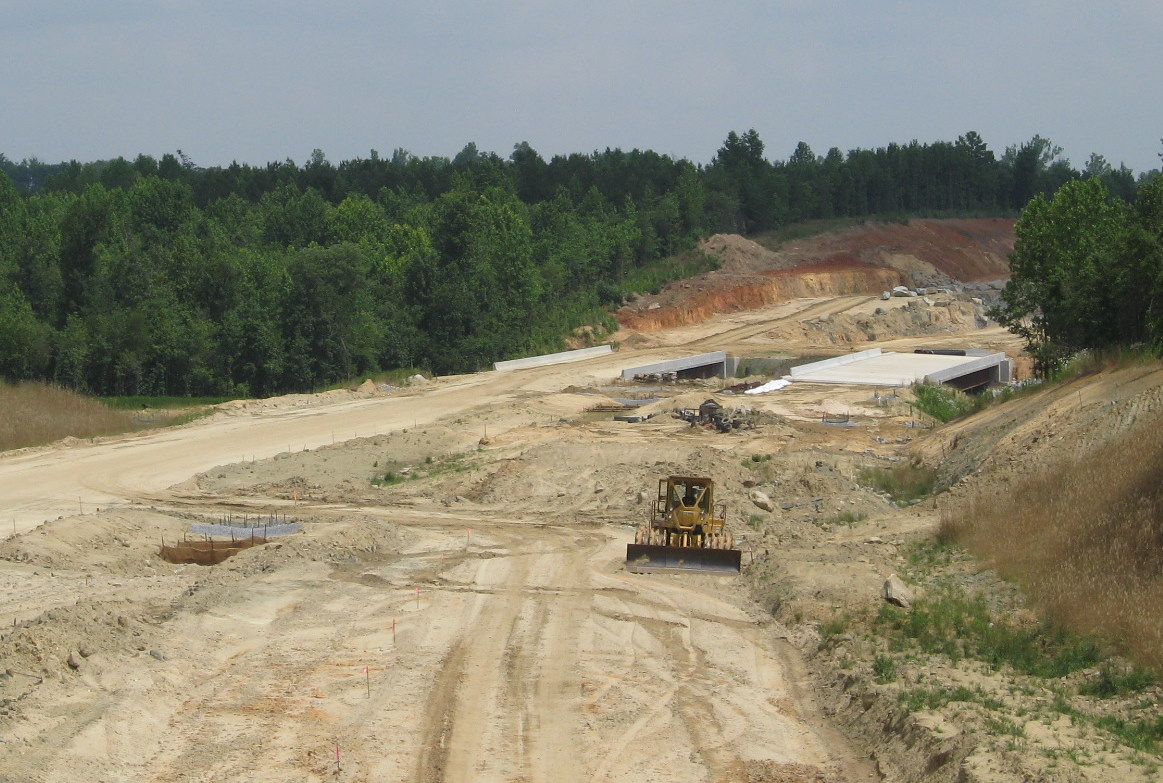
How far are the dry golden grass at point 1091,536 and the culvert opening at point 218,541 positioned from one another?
13.4m

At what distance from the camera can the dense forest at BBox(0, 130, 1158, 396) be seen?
6091cm

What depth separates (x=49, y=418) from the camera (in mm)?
42375

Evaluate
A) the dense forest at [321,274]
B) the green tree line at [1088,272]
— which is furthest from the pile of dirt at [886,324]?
the green tree line at [1088,272]

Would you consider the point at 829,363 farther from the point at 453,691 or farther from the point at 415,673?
the point at 453,691

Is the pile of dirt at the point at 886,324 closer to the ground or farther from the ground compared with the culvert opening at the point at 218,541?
farther from the ground

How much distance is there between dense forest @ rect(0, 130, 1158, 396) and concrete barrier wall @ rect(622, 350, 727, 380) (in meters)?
8.61

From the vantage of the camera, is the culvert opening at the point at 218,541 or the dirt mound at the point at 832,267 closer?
the culvert opening at the point at 218,541

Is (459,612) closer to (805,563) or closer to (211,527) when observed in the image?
(805,563)

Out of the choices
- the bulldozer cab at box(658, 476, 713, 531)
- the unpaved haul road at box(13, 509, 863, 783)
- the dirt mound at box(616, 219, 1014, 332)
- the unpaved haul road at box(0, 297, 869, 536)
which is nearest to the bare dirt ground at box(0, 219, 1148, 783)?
the unpaved haul road at box(13, 509, 863, 783)

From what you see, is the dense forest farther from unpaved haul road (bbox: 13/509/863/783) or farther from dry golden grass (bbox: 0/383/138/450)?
unpaved haul road (bbox: 13/509/863/783)

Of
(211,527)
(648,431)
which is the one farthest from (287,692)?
(648,431)

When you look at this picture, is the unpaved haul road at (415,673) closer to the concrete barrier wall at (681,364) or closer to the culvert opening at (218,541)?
the culvert opening at (218,541)

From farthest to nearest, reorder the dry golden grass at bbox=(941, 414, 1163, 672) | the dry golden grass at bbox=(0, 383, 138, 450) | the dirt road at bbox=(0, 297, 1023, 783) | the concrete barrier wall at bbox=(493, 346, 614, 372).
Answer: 1. the concrete barrier wall at bbox=(493, 346, 614, 372)
2. the dry golden grass at bbox=(0, 383, 138, 450)
3. the dry golden grass at bbox=(941, 414, 1163, 672)
4. the dirt road at bbox=(0, 297, 1023, 783)

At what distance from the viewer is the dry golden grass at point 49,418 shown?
3966cm
